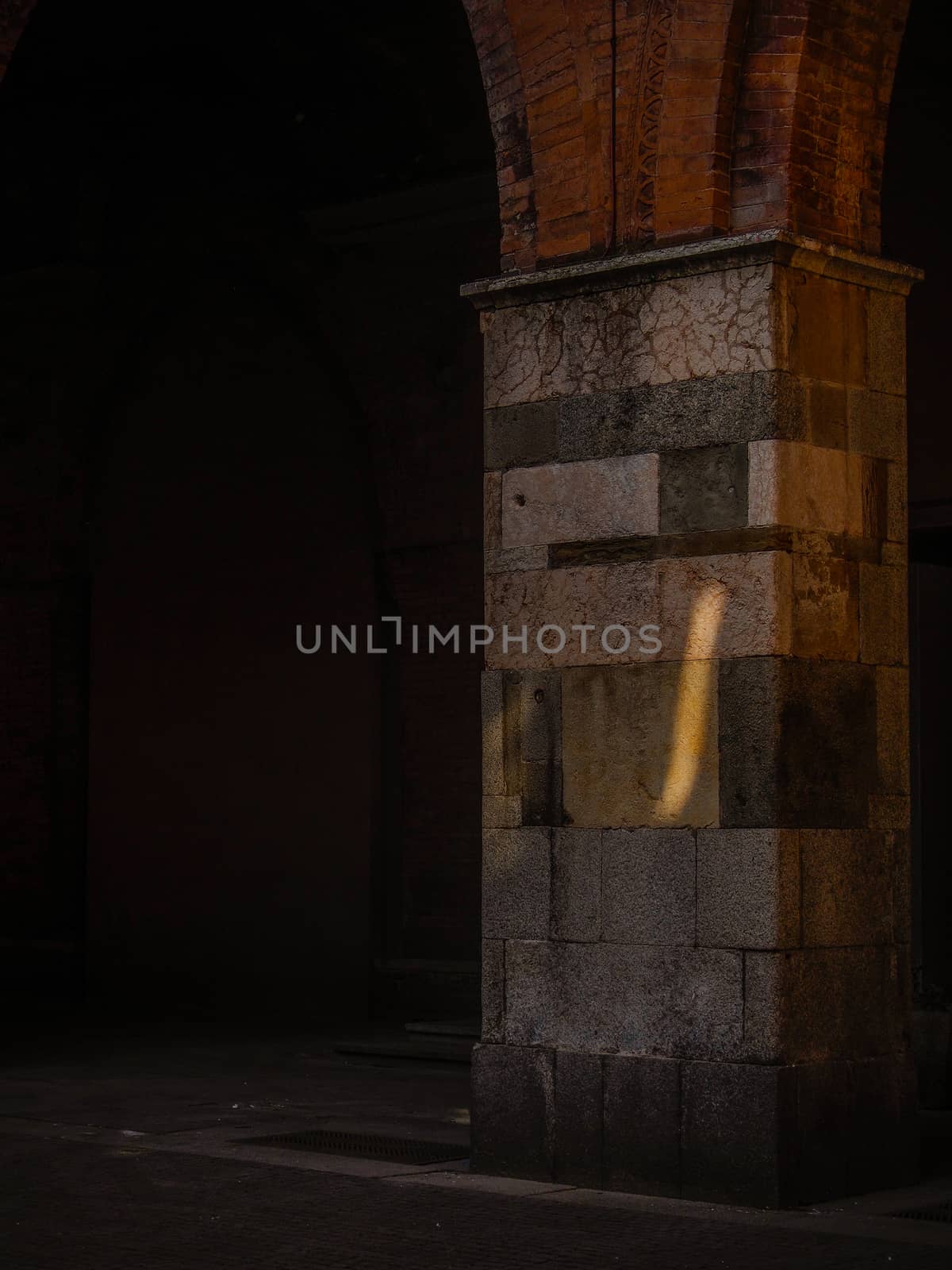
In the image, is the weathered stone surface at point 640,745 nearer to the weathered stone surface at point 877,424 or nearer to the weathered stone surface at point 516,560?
the weathered stone surface at point 516,560

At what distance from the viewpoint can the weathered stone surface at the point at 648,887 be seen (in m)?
7.23

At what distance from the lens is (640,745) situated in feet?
24.3

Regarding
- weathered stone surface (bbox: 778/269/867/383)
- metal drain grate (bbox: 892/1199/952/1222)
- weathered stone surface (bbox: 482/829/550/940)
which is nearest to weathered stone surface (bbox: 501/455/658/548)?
weathered stone surface (bbox: 778/269/867/383)

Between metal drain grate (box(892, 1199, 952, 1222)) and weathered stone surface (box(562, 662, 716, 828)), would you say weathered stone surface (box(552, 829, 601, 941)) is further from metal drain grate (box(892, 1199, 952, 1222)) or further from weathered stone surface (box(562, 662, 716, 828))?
metal drain grate (box(892, 1199, 952, 1222))

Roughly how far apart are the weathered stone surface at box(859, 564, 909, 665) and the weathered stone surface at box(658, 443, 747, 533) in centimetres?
59

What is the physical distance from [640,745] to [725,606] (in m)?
0.61

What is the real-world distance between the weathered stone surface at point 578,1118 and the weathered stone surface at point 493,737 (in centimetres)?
103

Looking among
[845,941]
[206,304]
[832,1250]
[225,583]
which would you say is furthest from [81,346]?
[832,1250]

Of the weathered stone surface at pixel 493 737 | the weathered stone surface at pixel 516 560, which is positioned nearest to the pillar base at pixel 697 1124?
the weathered stone surface at pixel 493 737

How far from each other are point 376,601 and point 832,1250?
766 cm

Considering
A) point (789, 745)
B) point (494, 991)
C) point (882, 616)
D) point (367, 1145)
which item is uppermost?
point (882, 616)

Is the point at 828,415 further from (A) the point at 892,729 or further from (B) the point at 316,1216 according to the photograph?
(B) the point at 316,1216

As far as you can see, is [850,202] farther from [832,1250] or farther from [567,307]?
[832,1250]

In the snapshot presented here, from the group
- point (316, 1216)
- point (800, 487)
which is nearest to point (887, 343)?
point (800, 487)
